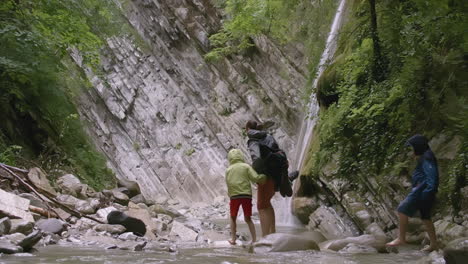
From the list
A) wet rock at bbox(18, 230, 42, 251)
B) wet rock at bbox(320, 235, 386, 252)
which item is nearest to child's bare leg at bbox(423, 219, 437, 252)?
wet rock at bbox(320, 235, 386, 252)

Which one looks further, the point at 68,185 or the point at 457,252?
the point at 68,185

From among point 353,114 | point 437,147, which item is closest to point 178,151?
point 353,114

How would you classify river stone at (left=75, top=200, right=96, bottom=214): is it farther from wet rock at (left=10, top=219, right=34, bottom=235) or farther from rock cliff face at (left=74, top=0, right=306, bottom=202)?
rock cliff face at (left=74, top=0, right=306, bottom=202)

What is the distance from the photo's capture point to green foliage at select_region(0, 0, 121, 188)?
8.88 meters

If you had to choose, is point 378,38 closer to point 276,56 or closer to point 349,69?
point 349,69

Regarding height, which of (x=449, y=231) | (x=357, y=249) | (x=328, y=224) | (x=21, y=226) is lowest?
(x=328, y=224)

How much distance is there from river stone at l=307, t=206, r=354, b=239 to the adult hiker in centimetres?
225

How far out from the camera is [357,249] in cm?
566

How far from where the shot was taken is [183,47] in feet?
76.8

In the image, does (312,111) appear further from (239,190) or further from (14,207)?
(14,207)

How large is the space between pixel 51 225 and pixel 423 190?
4.35 metres

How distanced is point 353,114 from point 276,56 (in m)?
12.8

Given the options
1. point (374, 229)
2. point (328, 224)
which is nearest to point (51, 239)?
point (374, 229)

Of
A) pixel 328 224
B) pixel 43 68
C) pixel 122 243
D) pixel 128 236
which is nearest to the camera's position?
pixel 122 243
